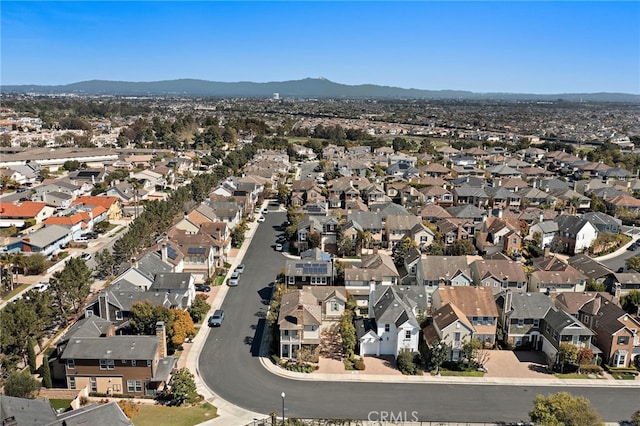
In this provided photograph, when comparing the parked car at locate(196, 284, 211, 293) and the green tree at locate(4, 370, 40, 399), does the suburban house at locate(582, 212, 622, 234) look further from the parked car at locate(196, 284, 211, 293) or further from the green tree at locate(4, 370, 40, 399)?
the green tree at locate(4, 370, 40, 399)

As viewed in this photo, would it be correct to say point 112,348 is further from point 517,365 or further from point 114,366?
point 517,365

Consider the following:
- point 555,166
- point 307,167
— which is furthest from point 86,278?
point 555,166

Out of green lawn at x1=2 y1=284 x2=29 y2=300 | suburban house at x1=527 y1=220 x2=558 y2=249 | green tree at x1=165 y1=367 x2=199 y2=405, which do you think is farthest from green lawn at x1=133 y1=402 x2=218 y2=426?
suburban house at x1=527 y1=220 x2=558 y2=249

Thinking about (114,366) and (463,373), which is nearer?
(114,366)

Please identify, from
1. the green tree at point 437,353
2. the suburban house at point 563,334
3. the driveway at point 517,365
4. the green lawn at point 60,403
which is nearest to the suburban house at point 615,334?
the suburban house at point 563,334

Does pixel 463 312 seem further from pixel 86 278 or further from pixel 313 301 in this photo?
pixel 86 278

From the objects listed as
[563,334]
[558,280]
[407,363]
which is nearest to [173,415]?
[407,363]
